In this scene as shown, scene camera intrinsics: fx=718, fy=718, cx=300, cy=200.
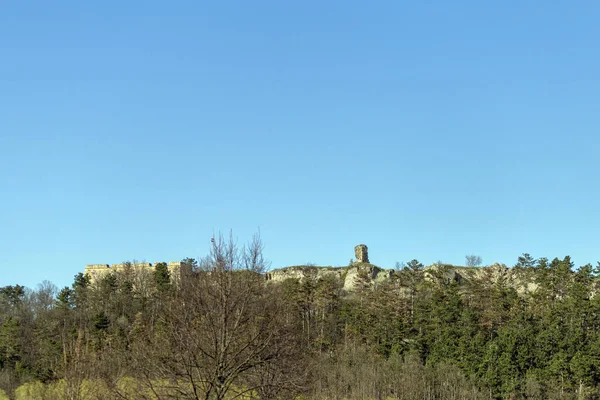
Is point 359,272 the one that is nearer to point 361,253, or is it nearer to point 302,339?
point 361,253

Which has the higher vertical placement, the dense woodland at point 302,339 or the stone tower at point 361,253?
the stone tower at point 361,253

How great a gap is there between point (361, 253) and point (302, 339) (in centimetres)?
7554

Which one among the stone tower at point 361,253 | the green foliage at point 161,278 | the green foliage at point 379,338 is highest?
the stone tower at point 361,253

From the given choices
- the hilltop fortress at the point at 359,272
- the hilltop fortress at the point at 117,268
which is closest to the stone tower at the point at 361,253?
the hilltop fortress at the point at 359,272

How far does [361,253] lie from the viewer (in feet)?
444

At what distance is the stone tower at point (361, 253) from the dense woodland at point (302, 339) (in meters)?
17.3

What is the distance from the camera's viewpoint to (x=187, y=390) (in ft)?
99.0

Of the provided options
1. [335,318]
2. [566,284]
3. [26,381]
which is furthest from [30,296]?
[566,284]

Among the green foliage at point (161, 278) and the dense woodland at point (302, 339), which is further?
the green foliage at point (161, 278)

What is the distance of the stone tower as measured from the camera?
13512 centimetres

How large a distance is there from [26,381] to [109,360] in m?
29.4

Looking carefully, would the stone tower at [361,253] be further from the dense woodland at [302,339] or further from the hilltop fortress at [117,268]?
the hilltop fortress at [117,268]

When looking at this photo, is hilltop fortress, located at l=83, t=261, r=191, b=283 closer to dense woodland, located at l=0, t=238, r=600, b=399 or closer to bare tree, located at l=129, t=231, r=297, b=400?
dense woodland, located at l=0, t=238, r=600, b=399

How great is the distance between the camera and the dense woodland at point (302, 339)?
2967 centimetres
